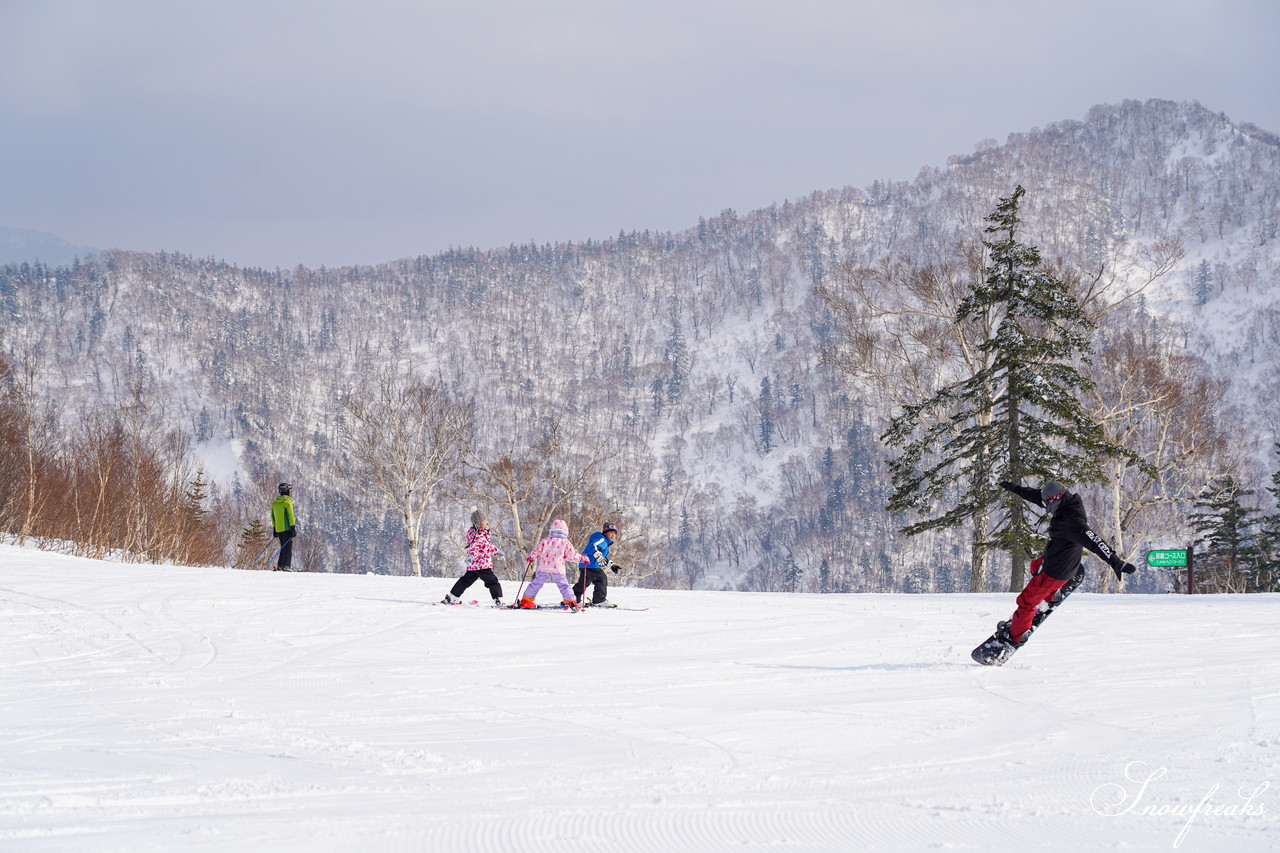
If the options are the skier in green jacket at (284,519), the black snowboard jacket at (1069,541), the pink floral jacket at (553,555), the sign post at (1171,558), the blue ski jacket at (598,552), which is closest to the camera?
the black snowboard jacket at (1069,541)

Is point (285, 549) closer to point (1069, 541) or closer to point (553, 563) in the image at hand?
point (553, 563)

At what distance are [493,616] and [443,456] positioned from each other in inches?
1226

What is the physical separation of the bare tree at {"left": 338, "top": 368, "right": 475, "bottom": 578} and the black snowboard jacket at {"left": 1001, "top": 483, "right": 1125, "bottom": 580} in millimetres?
33449

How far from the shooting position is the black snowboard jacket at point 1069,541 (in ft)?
25.2

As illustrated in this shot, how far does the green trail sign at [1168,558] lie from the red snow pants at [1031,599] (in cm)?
1165

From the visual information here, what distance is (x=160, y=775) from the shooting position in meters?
4.14

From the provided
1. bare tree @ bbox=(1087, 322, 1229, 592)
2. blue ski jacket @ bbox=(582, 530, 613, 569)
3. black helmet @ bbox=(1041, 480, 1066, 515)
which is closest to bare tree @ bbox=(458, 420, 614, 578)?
bare tree @ bbox=(1087, 322, 1229, 592)

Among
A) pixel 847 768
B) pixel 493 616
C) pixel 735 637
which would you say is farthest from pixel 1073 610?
pixel 847 768

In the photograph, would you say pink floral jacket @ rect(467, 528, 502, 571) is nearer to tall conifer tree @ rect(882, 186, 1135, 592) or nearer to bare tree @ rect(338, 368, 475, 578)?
tall conifer tree @ rect(882, 186, 1135, 592)

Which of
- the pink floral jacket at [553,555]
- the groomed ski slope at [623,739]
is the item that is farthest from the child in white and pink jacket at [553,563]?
the groomed ski slope at [623,739]

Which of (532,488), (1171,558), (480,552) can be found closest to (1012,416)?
(1171,558)

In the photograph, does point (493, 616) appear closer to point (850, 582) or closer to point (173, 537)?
point (173, 537)

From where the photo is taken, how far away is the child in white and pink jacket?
12.9m

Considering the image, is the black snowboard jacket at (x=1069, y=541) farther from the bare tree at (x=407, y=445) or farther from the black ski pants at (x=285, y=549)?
the bare tree at (x=407, y=445)
